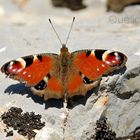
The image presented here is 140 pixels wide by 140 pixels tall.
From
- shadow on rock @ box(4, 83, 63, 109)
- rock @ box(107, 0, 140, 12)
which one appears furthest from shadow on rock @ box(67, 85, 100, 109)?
rock @ box(107, 0, 140, 12)

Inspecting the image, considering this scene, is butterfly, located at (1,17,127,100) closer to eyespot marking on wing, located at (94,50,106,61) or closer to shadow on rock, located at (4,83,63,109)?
eyespot marking on wing, located at (94,50,106,61)

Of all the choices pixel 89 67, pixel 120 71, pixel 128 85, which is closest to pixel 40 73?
pixel 89 67

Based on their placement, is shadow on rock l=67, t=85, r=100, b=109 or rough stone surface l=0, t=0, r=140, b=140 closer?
rough stone surface l=0, t=0, r=140, b=140

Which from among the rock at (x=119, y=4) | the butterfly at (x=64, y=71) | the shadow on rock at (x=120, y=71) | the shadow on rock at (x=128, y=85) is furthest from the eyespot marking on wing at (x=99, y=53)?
the rock at (x=119, y=4)

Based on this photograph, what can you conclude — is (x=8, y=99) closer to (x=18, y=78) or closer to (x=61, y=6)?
(x=18, y=78)

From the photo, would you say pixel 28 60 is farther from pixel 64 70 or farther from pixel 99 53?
pixel 99 53
